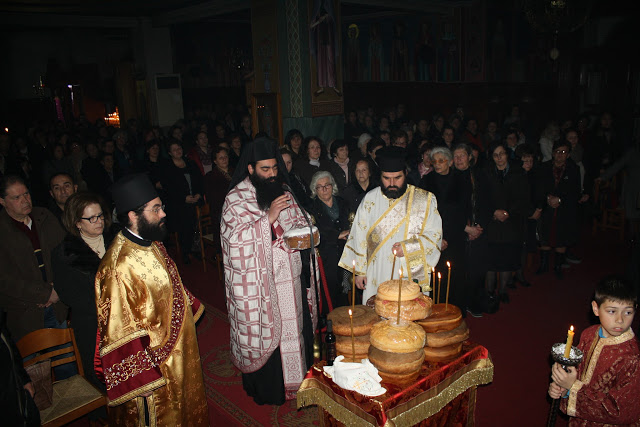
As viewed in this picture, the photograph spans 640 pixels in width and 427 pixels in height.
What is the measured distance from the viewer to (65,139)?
32.4ft

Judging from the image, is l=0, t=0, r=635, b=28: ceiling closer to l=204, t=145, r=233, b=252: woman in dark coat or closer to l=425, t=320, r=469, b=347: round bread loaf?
l=204, t=145, r=233, b=252: woman in dark coat

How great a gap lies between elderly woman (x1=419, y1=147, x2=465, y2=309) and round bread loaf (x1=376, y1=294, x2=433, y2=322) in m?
2.20

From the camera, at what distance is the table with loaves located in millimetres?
2338

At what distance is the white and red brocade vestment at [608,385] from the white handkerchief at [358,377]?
0.98 m

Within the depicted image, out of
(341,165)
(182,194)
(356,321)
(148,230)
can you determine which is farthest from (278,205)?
(182,194)

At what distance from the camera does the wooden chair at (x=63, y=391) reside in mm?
2926

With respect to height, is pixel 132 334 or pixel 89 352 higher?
pixel 132 334

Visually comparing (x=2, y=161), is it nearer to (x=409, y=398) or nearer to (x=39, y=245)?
(x=39, y=245)

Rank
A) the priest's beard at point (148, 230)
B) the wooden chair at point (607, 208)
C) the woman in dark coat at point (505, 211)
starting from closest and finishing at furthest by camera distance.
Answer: the priest's beard at point (148, 230), the woman in dark coat at point (505, 211), the wooden chair at point (607, 208)

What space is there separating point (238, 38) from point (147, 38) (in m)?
5.59

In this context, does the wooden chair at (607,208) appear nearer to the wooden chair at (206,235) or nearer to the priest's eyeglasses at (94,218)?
the wooden chair at (206,235)

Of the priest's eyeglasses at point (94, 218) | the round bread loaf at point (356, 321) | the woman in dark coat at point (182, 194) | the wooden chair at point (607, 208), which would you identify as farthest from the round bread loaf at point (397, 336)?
the wooden chair at point (607, 208)

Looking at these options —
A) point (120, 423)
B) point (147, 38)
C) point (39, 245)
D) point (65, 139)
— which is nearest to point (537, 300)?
point (120, 423)

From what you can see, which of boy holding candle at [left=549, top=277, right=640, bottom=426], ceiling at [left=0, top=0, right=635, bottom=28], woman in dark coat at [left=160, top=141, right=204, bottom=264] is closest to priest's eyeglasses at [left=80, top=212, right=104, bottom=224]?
boy holding candle at [left=549, top=277, right=640, bottom=426]
